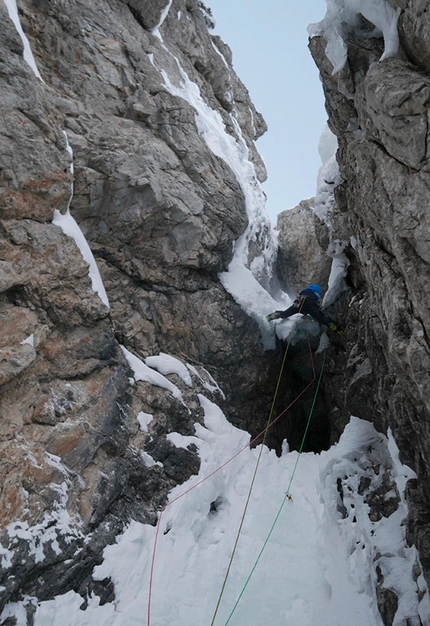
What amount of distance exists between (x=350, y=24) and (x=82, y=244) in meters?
5.17

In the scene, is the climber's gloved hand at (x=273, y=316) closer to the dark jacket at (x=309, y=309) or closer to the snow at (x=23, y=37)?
the dark jacket at (x=309, y=309)

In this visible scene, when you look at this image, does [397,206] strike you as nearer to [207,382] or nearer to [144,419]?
[144,419]

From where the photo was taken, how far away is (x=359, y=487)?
7.11 meters

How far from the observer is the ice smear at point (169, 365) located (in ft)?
26.7

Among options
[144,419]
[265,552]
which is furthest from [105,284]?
[265,552]

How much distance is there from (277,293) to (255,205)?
3297mm

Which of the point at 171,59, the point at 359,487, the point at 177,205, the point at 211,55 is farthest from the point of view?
the point at 211,55

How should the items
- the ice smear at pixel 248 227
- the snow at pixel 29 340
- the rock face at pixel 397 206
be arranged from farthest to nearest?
the ice smear at pixel 248 227 < the snow at pixel 29 340 < the rock face at pixel 397 206

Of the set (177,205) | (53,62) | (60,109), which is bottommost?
(177,205)

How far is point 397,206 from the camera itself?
15.0 ft

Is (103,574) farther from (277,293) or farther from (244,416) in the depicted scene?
(277,293)

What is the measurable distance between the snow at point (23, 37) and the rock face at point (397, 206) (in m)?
4.89

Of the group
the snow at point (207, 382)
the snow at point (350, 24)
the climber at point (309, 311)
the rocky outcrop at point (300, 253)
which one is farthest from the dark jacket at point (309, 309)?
the snow at point (350, 24)

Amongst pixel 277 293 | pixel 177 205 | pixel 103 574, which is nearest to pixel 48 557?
pixel 103 574
